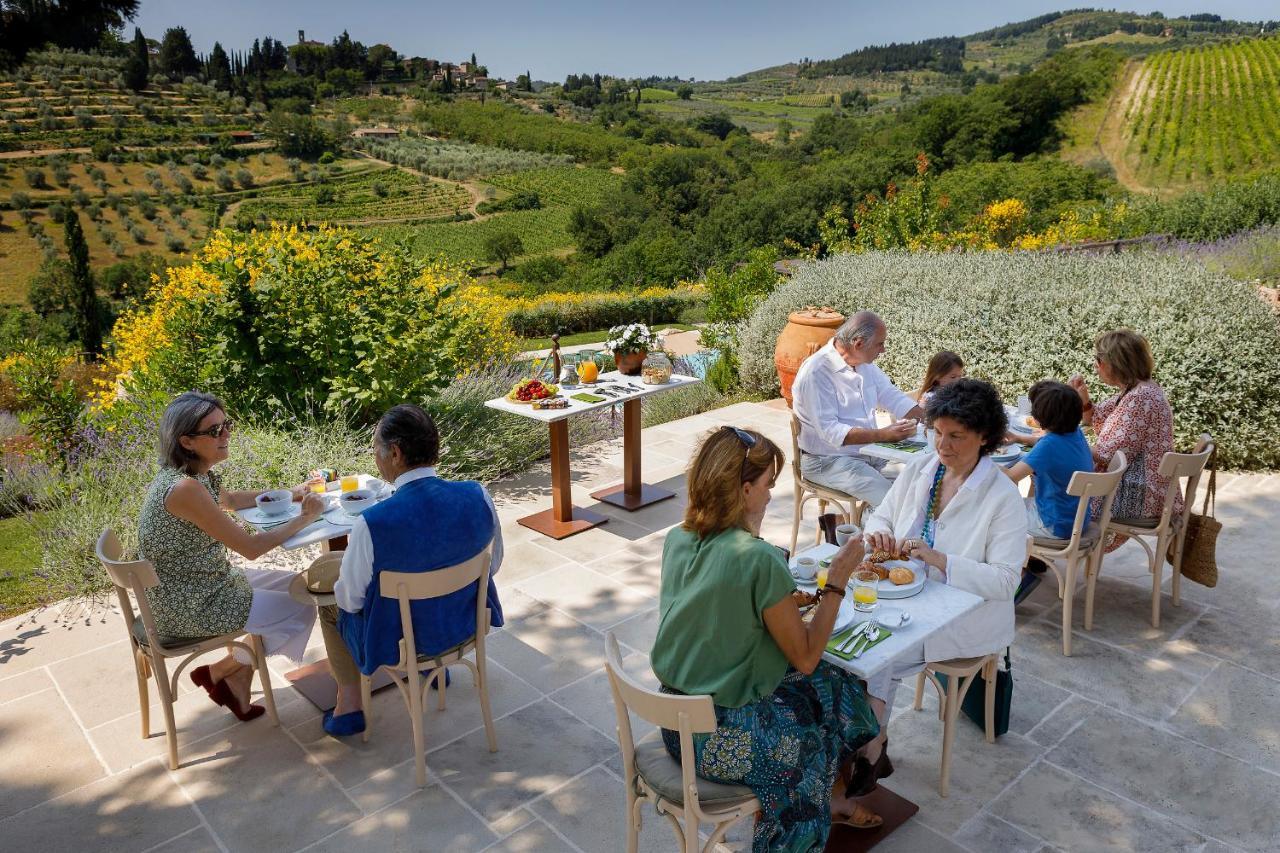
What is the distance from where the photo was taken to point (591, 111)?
84750 millimetres

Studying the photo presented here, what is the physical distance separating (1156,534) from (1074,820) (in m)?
1.72

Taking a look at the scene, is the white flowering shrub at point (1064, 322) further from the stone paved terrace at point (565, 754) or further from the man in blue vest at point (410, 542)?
the man in blue vest at point (410, 542)

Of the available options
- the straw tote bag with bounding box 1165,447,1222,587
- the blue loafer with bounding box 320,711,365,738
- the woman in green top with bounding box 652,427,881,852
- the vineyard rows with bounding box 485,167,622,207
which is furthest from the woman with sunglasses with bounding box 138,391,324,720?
the vineyard rows with bounding box 485,167,622,207

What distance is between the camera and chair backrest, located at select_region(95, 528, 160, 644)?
8.35 ft

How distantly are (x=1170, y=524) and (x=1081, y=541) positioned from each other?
0.58m

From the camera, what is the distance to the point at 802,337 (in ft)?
23.6

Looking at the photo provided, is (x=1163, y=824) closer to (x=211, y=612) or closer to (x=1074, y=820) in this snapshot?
(x=1074, y=820)

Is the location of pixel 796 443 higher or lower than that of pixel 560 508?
higher

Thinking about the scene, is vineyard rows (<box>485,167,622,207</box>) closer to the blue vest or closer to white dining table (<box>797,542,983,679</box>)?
the blue vest

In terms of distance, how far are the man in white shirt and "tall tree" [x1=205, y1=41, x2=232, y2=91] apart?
266 ft

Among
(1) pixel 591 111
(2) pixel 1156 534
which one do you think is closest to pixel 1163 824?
(2) pixel 1156 534

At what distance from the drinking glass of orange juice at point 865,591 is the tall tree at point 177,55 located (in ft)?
275

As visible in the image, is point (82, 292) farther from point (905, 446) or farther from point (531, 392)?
point (905, 446)

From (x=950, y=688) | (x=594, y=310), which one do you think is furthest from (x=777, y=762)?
(x=594, y=310)
